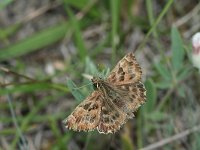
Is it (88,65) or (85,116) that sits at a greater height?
(88,65)

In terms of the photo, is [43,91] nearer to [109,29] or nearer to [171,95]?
[109,29]

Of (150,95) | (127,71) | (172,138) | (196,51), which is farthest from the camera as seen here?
(172,138)

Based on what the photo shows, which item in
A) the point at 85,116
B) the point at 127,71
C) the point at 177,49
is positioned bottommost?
the point at 85,116

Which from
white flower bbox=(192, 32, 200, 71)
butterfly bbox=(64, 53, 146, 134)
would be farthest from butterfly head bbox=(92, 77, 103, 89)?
white flower bbox=(192, 32, 200, 71)

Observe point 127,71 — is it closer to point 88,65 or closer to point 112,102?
point 112,102

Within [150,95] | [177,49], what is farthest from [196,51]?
[150,95]
